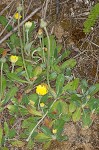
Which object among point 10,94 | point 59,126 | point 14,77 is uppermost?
point 14,77

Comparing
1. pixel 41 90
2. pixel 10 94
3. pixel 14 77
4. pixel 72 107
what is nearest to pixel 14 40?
A: pixel 14 77

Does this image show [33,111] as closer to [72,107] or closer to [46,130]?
[46,130]

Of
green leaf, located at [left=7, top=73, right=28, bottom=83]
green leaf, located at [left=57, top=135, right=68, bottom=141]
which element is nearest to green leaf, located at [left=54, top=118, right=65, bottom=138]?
A: green leaf, located at [left=57, top=135, right=68, bottom=141]

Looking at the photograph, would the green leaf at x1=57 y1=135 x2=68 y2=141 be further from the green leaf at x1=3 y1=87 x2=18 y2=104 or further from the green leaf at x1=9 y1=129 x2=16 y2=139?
the green leaf at x1=3 y1=87 x2=18 y2=104

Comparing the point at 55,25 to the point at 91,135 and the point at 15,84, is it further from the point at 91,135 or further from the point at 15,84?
the point at 91,135

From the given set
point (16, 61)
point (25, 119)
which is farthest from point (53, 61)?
point (25, 119)

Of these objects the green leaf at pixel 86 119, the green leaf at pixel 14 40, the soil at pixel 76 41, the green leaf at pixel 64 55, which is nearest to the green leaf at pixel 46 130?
the soil at pixel 76 41

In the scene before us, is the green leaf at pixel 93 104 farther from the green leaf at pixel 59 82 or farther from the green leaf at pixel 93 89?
the green leaf at pixel 59 82

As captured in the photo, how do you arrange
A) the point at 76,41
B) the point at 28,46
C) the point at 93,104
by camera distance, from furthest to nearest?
the point at 76,41 < the point at 28,46 < the point at 93,104

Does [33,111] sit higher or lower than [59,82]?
lower
